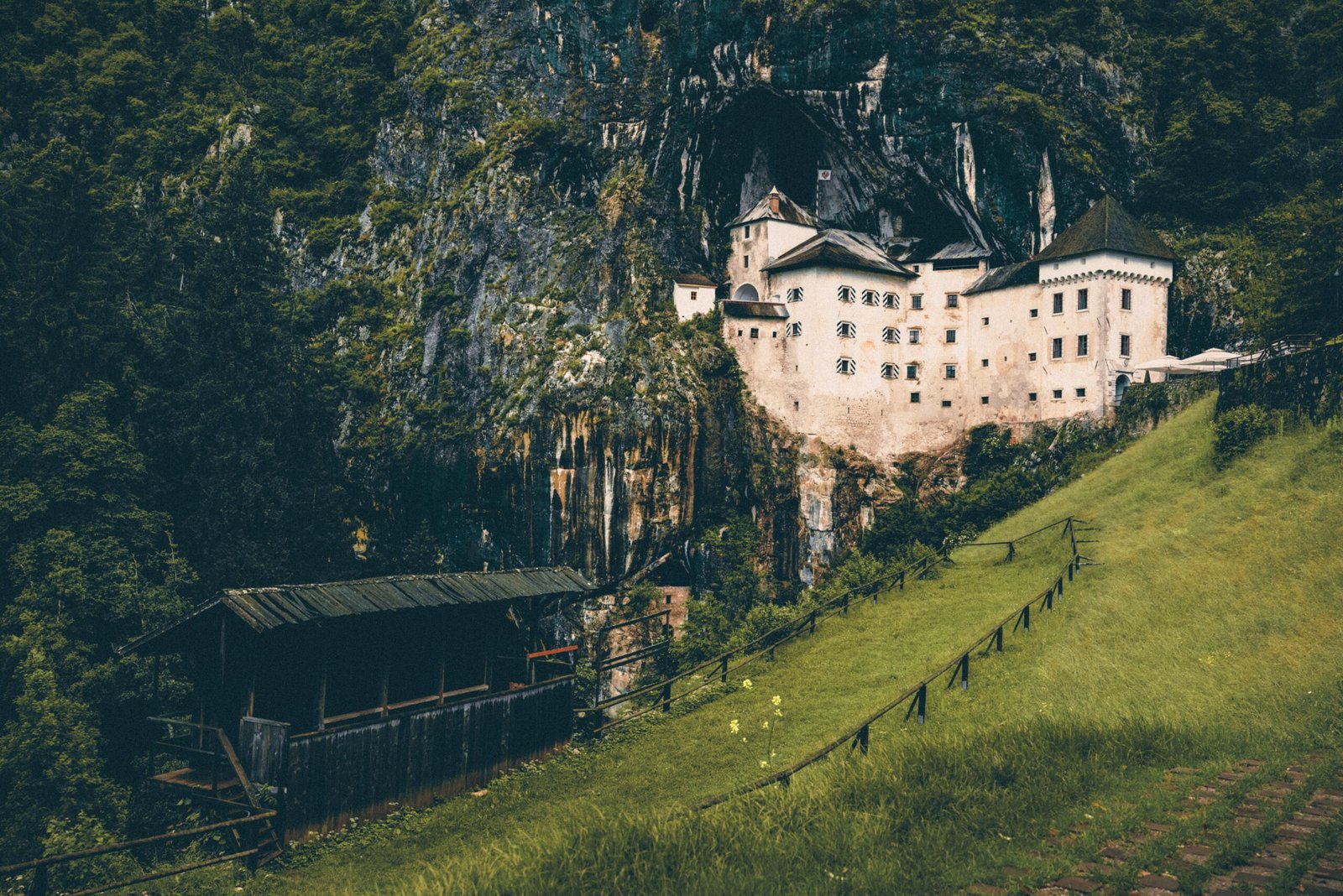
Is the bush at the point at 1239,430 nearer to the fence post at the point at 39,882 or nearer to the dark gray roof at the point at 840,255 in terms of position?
the dark gray roof at the point at 840,255

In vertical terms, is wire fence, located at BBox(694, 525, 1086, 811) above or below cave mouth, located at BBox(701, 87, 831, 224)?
below

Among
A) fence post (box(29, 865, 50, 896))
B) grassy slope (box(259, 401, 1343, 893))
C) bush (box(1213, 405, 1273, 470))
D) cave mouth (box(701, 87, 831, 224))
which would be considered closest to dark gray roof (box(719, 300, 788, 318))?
cave mouth (box(701, 87, 831, 224))

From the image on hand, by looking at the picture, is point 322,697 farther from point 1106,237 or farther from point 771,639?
point 1106,237

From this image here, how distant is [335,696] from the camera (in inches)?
1164

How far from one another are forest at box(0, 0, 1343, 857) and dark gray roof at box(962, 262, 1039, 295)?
6034 millimetres

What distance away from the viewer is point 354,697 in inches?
1176

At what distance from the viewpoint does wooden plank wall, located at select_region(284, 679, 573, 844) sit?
85.9 ft

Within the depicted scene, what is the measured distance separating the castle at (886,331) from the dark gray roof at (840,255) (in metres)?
0.10

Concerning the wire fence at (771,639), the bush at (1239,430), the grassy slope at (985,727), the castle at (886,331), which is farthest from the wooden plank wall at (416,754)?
the castle at (886,331)

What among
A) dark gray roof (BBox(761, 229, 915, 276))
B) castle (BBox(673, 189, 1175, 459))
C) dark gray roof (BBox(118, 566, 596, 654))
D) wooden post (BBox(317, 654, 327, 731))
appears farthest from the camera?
dark gray roof (BBox(761, 229, 915, 276))

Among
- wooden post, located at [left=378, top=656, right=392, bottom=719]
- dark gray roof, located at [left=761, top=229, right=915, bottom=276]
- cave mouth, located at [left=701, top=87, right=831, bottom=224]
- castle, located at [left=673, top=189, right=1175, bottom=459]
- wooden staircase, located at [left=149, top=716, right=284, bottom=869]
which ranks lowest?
wooden staircase, located at [left=149, top=716, right=284, bottom=869]

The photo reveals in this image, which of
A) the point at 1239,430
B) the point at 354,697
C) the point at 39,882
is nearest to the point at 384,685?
the point at 354,697

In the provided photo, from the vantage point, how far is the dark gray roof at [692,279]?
68.4 metres

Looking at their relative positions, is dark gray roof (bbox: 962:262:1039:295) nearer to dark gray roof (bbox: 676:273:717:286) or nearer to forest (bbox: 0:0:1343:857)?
forest (bbox: 0:0:1343:857)
